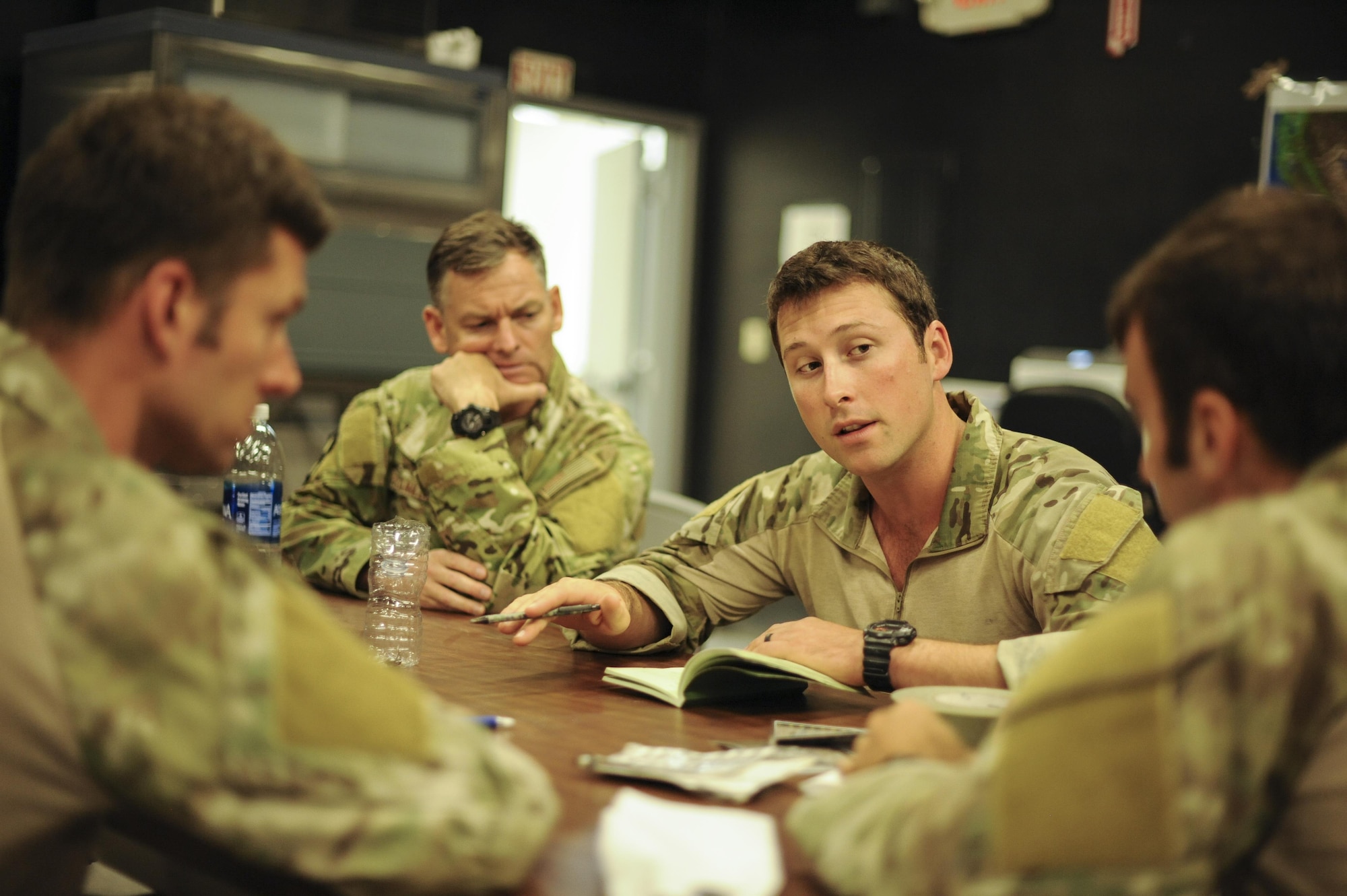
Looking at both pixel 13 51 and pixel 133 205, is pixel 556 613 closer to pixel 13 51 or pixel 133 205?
pixel 133 205

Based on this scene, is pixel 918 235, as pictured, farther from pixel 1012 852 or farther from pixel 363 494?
pixel 1012 852

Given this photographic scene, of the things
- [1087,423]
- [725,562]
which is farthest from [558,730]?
[1087,423]

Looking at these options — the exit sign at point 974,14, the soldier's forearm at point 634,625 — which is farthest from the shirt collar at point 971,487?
the exit sign at point 974,14

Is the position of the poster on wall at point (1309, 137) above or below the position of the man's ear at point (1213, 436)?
above

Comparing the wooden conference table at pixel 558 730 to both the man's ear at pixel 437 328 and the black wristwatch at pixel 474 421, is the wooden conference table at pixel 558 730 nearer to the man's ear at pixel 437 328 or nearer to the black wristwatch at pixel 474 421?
the black wristwatch at pixel 474 421

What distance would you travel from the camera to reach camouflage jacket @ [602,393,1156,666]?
1.63 metres

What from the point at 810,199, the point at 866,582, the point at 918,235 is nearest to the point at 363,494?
the point at 866,582

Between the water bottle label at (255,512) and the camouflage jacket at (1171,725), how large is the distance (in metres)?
1.63

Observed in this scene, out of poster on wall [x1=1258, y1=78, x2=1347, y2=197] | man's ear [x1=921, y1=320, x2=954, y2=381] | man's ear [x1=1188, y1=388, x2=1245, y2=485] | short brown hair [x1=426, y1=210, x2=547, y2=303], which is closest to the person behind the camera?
man's ear [x1=1188, y1=388, x2=1245, y2=485]

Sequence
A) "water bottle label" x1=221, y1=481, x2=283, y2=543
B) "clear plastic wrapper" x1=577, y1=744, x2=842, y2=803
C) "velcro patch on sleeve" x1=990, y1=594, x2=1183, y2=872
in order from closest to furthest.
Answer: "velcro patch on sleeve" x1=990, y1=594, x2=1183, y2=872
"clear plastic wrapper" x1=577, y1=744, x2=842, y2=803
"water bottle label" x1=221, y1=481, x2=283, y2=543

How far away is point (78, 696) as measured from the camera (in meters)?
0.84

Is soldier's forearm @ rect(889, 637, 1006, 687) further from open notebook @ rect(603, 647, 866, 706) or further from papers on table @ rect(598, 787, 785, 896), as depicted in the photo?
papers on table @ rect(598, 787, 785, 896)

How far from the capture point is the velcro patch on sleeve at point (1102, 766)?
2.54ft

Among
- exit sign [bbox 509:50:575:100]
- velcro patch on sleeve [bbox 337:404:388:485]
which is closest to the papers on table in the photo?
velcro patch on sleeve [bbox 337:404:388:485]
